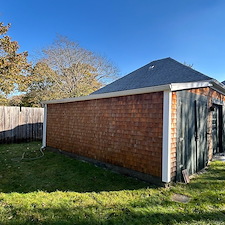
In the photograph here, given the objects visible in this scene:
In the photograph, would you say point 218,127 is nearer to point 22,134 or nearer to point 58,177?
point 58,177

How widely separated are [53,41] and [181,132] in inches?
630

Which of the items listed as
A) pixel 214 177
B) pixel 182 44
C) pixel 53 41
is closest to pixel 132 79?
pixel 182 44

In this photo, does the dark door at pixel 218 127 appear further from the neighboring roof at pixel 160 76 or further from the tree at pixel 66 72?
the tree at pixel 66 72

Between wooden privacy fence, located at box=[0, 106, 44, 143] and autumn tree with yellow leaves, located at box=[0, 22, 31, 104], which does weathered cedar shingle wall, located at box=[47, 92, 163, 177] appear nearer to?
wooden privacy fence, located at box=[0, 106, 44, 143]

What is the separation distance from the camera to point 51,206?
2740mm

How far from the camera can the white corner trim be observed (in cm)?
354

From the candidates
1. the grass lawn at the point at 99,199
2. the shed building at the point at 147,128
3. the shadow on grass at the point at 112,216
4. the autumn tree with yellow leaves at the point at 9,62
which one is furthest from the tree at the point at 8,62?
the shadow on grass at the point at 112,216

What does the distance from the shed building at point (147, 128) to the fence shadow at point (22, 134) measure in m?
3.76

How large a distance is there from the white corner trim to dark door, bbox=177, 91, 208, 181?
46cm

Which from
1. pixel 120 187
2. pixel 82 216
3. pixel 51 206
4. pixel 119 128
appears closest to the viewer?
pixel 82 216

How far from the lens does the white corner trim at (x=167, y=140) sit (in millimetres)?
3535

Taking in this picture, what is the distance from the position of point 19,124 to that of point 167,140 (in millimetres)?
8816

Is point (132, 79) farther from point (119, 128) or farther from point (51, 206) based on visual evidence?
point (51, 206)

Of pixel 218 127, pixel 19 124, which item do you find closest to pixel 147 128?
pixel 218 127
